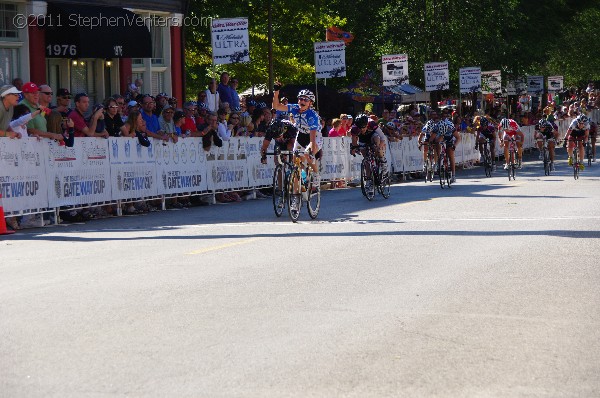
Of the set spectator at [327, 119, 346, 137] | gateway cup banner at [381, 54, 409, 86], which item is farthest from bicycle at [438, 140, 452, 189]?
gateway cup banner at [381, 54, 409, 86]

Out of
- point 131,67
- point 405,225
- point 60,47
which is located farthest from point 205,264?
point 131,67

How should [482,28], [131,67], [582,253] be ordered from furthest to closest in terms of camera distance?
[482,28], [131,67], [582,253]

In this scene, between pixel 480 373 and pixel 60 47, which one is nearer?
pixel 480 373

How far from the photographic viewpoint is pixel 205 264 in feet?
40.7

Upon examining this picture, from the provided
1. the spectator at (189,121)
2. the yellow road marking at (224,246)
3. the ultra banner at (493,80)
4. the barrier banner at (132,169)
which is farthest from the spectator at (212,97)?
the ultra banner at (493,80)

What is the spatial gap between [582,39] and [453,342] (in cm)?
8980

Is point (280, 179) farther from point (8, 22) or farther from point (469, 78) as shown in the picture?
point (469, 78)

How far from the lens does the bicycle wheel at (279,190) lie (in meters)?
18.1

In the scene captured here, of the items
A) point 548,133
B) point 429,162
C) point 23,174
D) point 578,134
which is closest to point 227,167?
point 23,174

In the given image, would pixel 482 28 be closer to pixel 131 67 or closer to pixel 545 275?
pixel 131 67

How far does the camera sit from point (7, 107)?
18016 millimetres

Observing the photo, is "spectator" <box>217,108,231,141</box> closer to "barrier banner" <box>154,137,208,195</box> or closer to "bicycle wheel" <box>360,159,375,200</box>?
"barrier banner" <box>154,137,208,195</box>

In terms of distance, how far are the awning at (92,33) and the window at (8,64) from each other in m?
0.89

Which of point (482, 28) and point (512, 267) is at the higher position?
point (482, 28)
